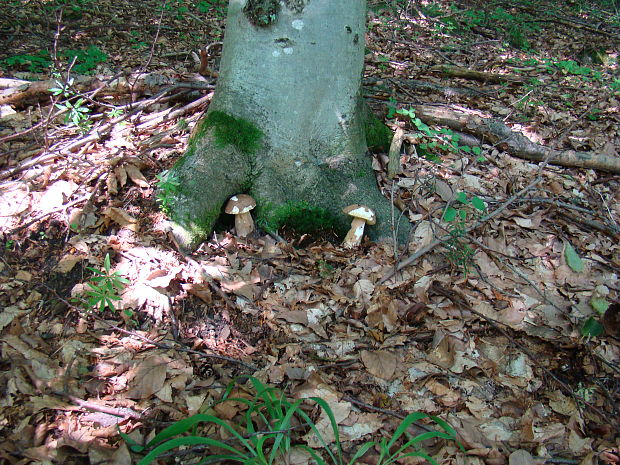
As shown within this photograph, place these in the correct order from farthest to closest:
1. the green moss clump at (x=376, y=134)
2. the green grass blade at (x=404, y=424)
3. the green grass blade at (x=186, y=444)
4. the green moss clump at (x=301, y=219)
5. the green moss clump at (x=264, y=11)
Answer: the green moss clump at (x=376, y=134) → the green moss clump at (x=301, y=219) → the green moss clump at (x=264, y=11) → the green grass blade at (x=404, y=424) → the green grass blade at (x=186, y=444)

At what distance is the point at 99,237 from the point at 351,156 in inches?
82.6

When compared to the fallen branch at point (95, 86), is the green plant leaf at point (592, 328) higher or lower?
lower

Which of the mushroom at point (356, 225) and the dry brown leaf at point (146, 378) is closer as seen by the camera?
the dry brown leaf at point (146, 378)

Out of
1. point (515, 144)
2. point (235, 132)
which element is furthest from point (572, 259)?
point (235, 132)

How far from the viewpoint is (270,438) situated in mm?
2174

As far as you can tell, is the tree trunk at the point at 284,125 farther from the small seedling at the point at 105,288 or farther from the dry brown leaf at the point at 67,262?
the dry brown leaf at the point at 67,262

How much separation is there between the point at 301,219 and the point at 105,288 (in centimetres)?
158

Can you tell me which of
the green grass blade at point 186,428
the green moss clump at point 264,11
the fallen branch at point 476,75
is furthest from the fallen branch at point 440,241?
the fallen branch at point 476,75

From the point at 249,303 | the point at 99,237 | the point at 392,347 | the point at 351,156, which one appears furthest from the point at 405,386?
the point at 99,237

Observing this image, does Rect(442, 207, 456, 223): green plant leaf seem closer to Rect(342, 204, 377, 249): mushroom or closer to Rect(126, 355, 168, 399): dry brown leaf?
Rect(342, 204, 377, 249): mushroom

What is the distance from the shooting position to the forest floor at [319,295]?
2.30 m

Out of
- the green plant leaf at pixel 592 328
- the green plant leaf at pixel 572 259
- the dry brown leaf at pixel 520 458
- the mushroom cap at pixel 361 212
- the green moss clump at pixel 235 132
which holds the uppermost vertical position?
the green moss clump at pixel 235 132

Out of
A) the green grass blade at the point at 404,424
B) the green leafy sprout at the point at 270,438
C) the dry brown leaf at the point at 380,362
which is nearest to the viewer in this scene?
the green leafy sprout at the point at 270,438

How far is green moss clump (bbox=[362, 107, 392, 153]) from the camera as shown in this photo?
409 centimetres
